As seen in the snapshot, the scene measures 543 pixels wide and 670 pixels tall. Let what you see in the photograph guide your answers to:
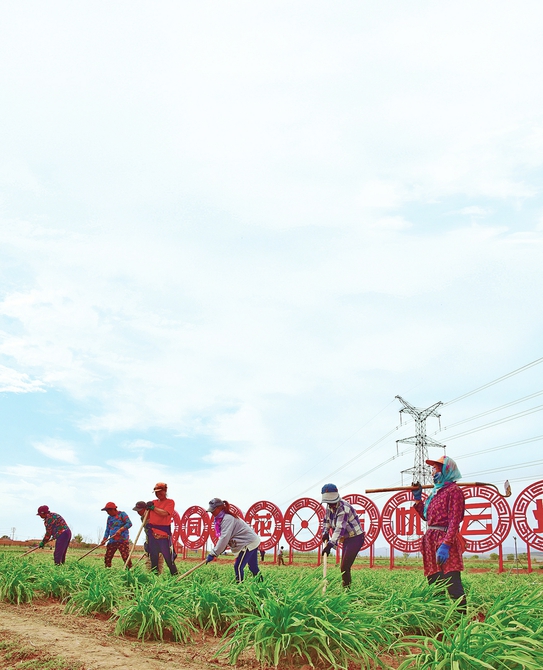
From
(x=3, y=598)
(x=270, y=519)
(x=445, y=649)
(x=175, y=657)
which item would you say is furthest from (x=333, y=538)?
(x=270, y=519)

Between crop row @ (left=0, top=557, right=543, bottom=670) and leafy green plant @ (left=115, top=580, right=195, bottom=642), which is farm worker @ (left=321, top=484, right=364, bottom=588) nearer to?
crop row @ (left=0, top=557, right=543, bottom=670)

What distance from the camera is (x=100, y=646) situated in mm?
5039

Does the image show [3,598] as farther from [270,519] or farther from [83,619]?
[270,519]

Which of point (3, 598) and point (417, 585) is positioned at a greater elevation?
point (417, 585)

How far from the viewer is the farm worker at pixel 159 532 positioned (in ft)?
30.5

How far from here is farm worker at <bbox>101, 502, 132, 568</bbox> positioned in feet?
36.9

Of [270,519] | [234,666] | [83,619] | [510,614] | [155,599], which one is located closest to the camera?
[234,666]

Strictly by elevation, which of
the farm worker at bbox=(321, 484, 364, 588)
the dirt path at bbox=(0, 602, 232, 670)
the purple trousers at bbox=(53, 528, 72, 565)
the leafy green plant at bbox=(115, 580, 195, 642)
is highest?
the farm worker at bbox=(321, 484, 364, 588)

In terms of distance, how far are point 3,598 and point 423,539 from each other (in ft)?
18.4

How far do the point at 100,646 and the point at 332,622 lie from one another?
2047mm

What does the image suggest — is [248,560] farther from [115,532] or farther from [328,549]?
[115,532]

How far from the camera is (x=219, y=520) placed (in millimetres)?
7527

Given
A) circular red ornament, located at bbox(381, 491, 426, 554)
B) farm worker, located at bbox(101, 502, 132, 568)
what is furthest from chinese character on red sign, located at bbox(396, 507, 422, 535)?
farm worker, located at bbox(101, 502, 132, 568)

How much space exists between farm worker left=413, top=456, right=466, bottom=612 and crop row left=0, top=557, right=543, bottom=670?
0.71 ft
